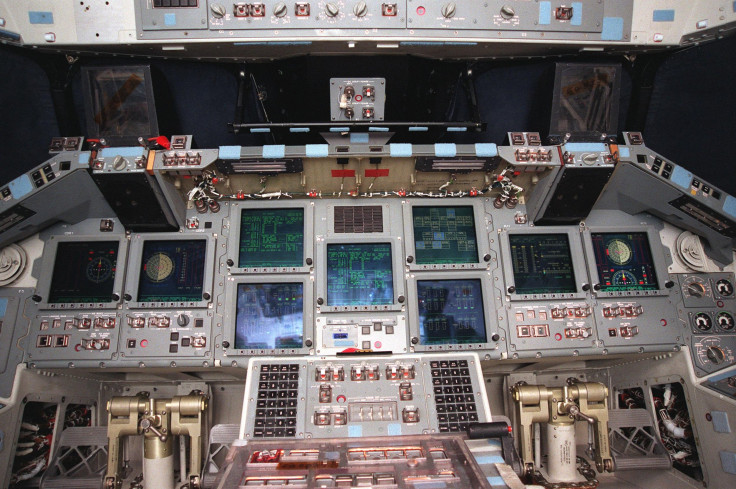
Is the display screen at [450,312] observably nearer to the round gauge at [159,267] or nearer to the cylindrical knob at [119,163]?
the round gauge at [159,267]

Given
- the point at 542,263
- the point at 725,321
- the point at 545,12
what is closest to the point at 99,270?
the point at 542,263

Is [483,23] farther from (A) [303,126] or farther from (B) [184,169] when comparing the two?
(B) [184,169]

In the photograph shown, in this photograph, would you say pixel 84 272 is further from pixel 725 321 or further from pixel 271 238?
pixel 725 321

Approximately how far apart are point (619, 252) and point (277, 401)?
267 centimetres

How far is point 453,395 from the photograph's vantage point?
268 centimetres

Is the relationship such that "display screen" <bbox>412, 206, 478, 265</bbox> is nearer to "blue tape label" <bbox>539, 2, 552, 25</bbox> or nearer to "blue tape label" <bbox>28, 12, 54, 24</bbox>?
"blue tape label" <bbox>539, 2, 552, 25</bbox>

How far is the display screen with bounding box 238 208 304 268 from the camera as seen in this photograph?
128 inches

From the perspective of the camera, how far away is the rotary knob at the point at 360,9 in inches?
114

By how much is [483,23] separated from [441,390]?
7.74 feet

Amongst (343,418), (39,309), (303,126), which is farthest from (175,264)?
(343,418)

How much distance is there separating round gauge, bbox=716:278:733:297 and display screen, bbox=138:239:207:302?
3730 mm

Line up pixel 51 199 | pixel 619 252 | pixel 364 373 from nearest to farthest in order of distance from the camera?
pixel 364 373
pixel 51 199
pixel 619 252

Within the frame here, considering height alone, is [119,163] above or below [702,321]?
above

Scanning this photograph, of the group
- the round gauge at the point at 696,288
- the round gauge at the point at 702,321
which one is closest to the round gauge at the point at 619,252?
the round gauge at the point at 696,288
